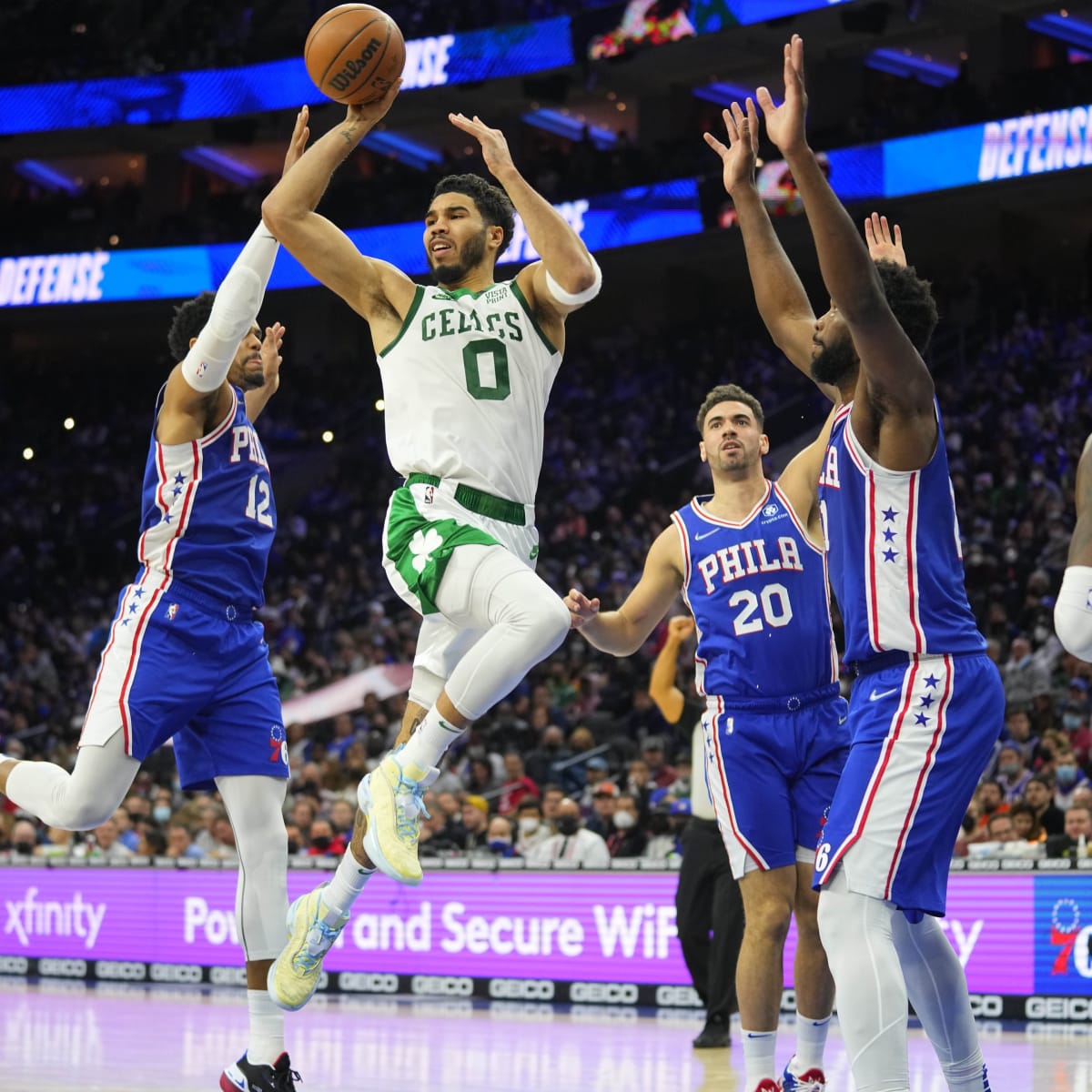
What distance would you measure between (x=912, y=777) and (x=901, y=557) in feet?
2.24

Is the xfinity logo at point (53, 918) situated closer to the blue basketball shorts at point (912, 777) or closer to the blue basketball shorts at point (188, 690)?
the blue basketball shorts at point (188, 690)

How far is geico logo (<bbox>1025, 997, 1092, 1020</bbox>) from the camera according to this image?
1127cm

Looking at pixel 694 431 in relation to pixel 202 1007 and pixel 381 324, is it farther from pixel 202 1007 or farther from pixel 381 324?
pixel 381 324

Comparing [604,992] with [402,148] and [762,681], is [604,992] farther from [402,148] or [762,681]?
[402,148]

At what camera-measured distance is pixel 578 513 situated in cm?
2502

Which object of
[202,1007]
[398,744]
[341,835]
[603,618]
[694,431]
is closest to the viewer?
[398,744]

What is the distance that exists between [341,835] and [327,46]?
964 cm

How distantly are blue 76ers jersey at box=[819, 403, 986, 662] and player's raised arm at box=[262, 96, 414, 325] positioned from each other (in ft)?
7.16

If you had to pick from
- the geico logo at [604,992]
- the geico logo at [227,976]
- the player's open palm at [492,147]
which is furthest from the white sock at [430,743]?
the geico logo at [227,976]

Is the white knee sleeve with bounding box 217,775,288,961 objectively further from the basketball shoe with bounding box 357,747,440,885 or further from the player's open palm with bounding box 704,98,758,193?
the player's open palm with bounding box 704,98,758,193

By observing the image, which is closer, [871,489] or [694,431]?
[871,489]

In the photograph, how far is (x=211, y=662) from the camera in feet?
22.2

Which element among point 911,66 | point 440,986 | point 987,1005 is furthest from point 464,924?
point 911,66

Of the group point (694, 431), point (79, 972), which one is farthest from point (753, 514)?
point (694, 431)
